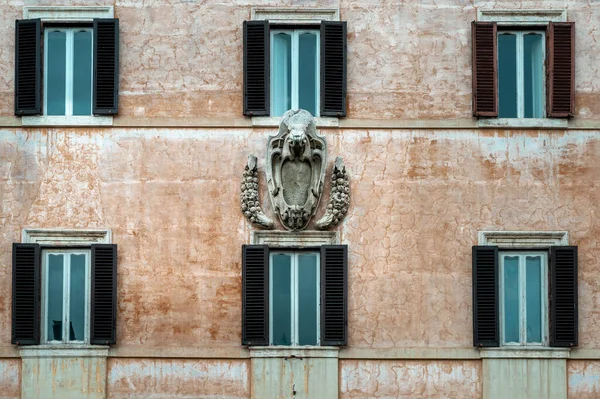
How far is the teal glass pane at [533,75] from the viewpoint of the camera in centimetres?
2639

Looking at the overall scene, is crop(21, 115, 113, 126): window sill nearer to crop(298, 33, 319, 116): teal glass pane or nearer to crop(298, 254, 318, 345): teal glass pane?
crop(298, 33, 319, 116): teal glass pane

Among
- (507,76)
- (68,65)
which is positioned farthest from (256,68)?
(507,76)

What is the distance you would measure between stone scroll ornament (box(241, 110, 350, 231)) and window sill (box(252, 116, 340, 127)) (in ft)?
0.58

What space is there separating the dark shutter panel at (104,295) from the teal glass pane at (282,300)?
242 cm

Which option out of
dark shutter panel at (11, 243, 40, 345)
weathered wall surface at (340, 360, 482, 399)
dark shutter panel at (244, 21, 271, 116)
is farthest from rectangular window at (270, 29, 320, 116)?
dark shutter panel at (11, 243, 40, 345)

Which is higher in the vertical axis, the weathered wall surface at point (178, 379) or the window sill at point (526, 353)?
the window sill at point (526, 353)

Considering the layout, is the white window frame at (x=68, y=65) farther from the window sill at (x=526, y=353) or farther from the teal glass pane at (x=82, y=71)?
the window sill at (x=526, y=353)

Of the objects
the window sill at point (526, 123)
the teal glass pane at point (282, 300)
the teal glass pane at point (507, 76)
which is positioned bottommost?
the teal glass pane at point (282, 300)

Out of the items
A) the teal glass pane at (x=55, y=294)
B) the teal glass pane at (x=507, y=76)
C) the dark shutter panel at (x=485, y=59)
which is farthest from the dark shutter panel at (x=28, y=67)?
the teal glass pane at (x=507, y=76)

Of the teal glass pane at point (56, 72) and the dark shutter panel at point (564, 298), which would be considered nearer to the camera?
the dark shutter panel at point (564, 298)

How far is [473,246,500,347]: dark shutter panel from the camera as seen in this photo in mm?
25781

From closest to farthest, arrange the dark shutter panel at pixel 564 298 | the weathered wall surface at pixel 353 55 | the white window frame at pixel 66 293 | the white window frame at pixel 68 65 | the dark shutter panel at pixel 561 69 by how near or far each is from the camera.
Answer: the dark shutter panel at pixel 564 298 → the white window frame at pixel 66 293 → the dark shutter panel at pixel 561 69 → the weathered wall surface at pixel 353 55 → the white window frame at pixel 68 65

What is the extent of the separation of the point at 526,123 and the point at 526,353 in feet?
11.6

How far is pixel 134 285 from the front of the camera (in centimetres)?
2598
